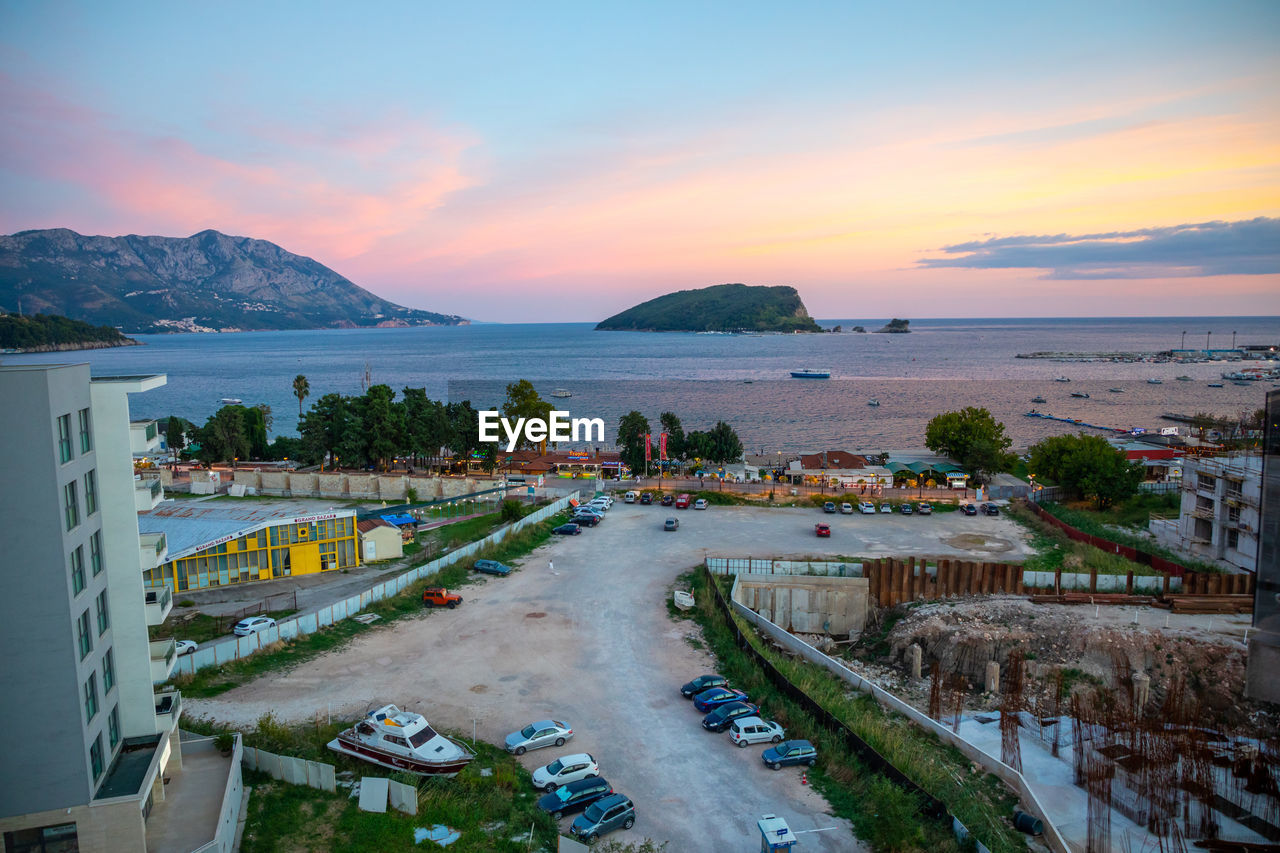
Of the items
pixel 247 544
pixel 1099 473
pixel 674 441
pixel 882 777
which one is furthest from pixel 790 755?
pixel 674 441

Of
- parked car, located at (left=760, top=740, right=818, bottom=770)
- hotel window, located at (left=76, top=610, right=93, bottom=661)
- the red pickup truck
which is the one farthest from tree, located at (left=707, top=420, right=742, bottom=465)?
hotel window, located at (left=76, top=610, right=93, bottom=661)

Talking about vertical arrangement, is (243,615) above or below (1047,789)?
above

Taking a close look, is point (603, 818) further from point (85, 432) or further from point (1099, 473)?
point (1099, 473)

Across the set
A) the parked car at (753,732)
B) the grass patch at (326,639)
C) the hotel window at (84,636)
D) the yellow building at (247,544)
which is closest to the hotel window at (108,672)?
the hotel window at (84,636)

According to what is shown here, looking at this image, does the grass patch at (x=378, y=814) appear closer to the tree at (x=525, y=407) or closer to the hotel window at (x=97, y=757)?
the hotel window at (x=97, y=757)

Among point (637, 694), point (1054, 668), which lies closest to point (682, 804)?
point (637, 694)

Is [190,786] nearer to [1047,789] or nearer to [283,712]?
[283,712]

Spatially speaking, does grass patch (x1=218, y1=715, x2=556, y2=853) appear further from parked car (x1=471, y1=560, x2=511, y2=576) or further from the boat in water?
parked car (x1=471, y1=560, x2=511, y2=576)
